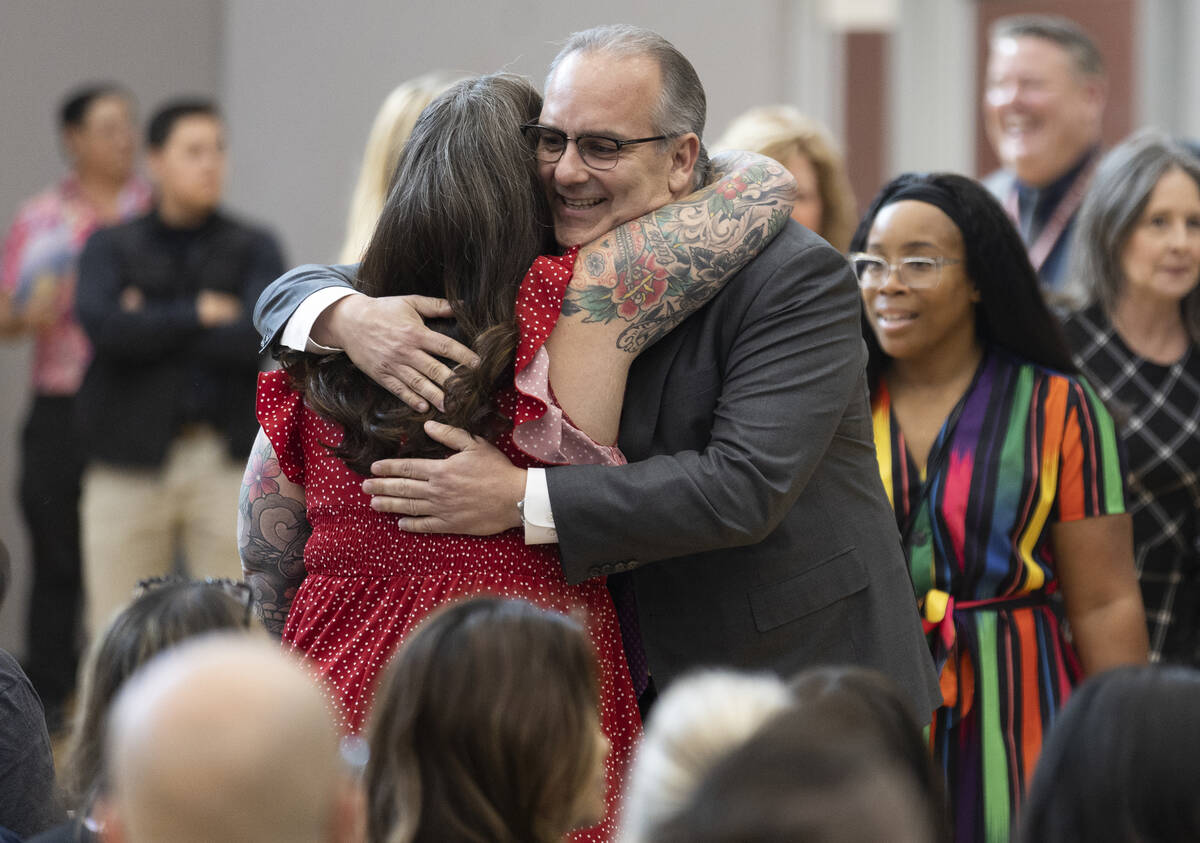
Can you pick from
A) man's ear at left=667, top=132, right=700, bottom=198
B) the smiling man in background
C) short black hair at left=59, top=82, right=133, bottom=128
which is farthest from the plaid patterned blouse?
short black hair at left=59, top=82, right=133, bottom=128

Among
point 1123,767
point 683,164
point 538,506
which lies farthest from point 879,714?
point 683,164

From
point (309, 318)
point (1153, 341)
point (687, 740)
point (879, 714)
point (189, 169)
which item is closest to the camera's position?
point (687, 740)

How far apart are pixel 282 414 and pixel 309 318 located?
0.15 metres

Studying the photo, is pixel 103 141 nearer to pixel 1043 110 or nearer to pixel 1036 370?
pixel 1043 110

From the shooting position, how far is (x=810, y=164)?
158 inches

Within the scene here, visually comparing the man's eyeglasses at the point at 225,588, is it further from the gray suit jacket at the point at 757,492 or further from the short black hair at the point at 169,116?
the short black hair at the point at 169,116

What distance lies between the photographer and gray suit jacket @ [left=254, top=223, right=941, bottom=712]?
6.88 feet

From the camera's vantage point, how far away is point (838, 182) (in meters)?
4.05

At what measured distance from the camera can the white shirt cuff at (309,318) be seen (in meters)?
2.20

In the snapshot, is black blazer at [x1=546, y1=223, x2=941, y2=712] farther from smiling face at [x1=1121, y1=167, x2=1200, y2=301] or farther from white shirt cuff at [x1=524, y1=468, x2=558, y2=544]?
smiling face at [x1=1121, y1=167, x2=1200, y2=301]

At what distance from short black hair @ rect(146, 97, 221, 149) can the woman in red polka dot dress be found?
117 inches

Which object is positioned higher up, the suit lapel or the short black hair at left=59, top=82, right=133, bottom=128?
the short black hair at left=59, top=82, right=133, bottom=128

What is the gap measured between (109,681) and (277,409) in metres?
0.55

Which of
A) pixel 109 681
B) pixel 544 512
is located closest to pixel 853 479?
pixel 544 512
